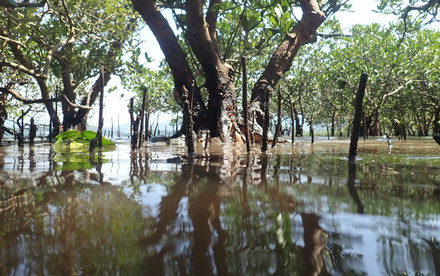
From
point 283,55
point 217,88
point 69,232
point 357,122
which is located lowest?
point 69,232

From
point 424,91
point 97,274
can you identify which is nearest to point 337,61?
point 424,91

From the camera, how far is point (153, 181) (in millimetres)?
1944

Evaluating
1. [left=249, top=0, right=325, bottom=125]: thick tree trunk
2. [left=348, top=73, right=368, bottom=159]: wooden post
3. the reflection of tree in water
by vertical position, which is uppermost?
[left=249, top=0, right=325, bottom=125]: thick tree trunk

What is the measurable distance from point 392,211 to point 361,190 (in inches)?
16.7

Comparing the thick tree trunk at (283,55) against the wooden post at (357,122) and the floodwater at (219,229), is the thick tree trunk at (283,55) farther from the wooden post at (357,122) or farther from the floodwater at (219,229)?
the floodwater at (219,229)

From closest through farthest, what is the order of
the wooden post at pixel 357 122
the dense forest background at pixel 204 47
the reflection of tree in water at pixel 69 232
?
the reflection of tree in water at pixel 69 232, the wooden post at pixel 357 122, the dense forest background at pixel 204 47

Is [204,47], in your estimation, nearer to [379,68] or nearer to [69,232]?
[69,232]

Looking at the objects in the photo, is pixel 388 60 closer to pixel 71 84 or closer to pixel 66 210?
pixel 71 84

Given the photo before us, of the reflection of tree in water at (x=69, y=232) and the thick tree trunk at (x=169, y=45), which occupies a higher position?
the thick tree trunk at (x=169, y=45)

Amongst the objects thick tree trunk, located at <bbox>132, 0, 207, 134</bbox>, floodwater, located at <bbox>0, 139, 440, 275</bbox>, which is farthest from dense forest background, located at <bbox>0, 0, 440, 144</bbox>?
floodwater, located at <bbox>0, 139, 440, 275</bbox>

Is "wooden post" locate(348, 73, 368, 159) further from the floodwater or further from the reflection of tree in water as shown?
the reflection of tree in water

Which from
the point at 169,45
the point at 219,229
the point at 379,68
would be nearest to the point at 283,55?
the point at 169,45

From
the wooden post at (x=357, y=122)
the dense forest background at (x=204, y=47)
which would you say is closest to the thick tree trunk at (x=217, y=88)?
the dense forest background at (x=204, y=47)

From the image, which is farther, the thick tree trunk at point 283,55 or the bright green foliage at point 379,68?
the bright green foliage at point 379,68
